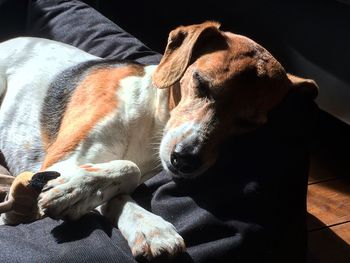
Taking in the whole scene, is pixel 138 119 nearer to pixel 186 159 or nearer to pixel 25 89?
pixel 186 159

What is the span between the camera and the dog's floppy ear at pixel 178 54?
186 centimetres

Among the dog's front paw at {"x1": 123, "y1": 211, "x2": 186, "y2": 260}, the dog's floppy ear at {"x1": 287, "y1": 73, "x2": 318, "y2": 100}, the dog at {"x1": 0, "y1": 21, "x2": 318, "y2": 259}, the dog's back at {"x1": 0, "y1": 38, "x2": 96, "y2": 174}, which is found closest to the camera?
the dog's front paw at {"x1": 123, "y1": 211, "x2": 186, "y2": 260}

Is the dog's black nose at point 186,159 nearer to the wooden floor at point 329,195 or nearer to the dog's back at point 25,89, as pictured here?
the dog's back at point 25,89

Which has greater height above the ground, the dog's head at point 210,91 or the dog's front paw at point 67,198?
the dog's head at point 210,91

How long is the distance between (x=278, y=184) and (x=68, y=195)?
665 millimetres

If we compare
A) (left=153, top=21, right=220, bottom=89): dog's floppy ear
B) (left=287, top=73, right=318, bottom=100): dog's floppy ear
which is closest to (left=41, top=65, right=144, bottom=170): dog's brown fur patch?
(left=153, top=21, right=220, bottom=89): dog's floppy ear

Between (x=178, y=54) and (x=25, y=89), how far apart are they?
2.71ft

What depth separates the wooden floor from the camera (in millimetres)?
2242

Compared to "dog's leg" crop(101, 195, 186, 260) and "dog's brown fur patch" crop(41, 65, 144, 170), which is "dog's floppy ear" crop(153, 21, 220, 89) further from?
"dog's leg" crop(101, 195, 186, 260)

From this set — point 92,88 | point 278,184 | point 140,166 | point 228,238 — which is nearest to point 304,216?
point 278,184

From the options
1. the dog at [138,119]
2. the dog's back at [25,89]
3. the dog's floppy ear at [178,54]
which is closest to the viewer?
the dog at [138,119]

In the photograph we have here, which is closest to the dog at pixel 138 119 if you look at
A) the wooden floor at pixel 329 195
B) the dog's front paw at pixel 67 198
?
→ the dog's front paw at pixel 67 198

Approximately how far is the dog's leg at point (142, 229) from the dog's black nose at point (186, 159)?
0.18 metres

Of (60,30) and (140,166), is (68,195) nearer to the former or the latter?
(140,166)
